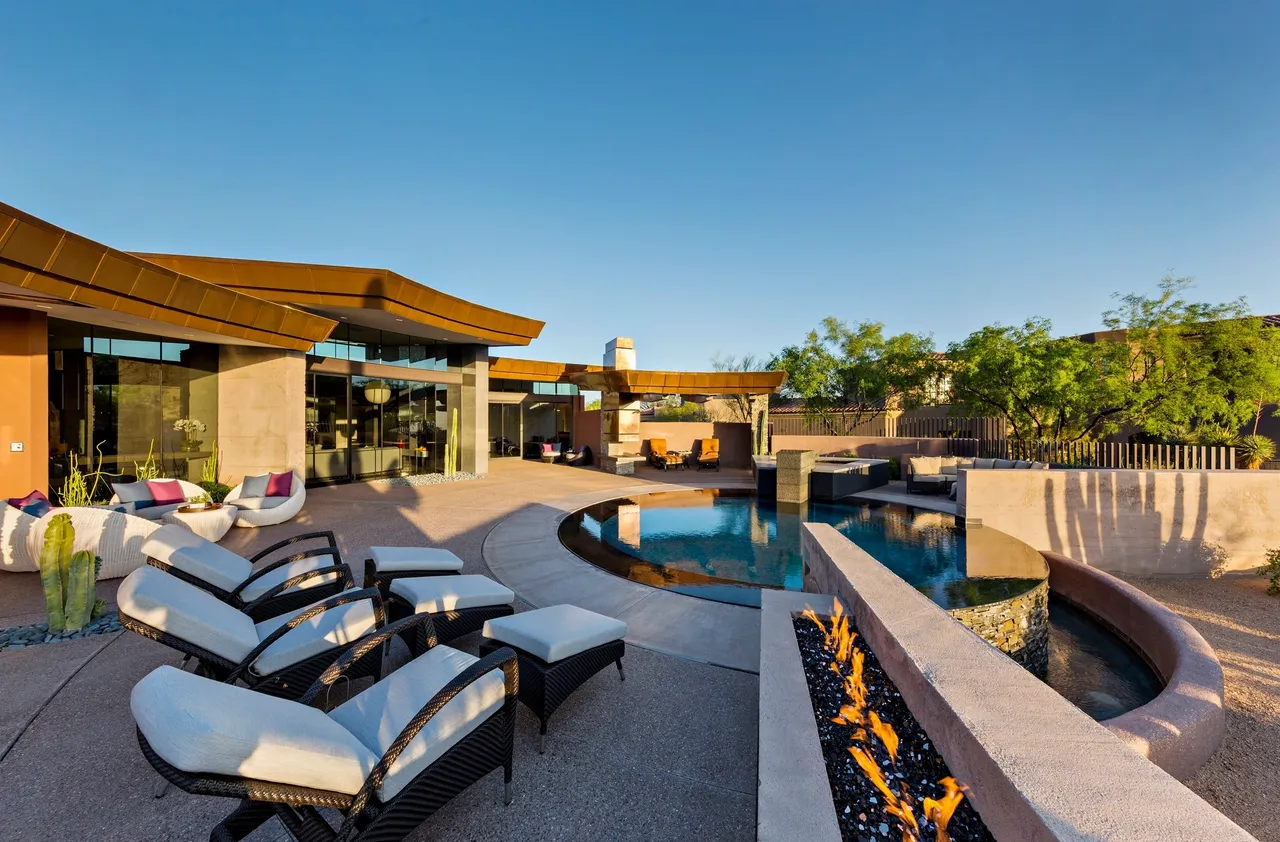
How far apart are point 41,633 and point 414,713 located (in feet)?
13.5

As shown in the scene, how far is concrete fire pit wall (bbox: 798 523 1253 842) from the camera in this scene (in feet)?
3.95

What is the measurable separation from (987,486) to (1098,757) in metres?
7.46

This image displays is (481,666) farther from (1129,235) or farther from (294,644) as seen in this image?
(1129,235)

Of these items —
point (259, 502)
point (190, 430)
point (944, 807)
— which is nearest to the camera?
point (944, 807)

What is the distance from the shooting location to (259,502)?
7930mm

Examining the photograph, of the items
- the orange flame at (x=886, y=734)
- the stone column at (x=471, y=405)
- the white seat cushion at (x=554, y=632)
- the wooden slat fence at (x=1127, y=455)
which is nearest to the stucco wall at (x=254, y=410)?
the stone column at (x=471, y=405)

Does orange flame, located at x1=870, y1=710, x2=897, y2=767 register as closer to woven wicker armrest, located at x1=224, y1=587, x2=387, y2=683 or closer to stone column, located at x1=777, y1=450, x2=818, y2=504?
woven wicker armrest, located at x1=224, y1=587, x2=387, y2=683

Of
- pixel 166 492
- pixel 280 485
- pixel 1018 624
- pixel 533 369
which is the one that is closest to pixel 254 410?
pixel 280 485

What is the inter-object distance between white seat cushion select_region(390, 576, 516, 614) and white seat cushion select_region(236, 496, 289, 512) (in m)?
5.55

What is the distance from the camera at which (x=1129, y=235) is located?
38.1ft

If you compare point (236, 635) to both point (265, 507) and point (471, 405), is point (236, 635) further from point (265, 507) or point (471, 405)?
point (471, 405)

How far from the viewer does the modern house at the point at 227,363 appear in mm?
6672

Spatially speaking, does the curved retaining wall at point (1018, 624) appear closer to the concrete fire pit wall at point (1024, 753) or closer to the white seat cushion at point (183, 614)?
the concrete fire pit wall at point (1024, 753)

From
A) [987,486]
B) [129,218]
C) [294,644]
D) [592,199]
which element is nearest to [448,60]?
[592,199]
